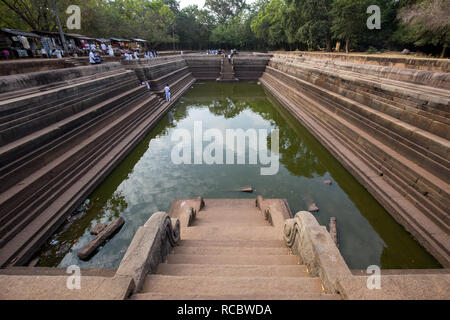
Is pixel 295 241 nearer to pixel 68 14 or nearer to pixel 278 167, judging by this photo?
pixel 278 167

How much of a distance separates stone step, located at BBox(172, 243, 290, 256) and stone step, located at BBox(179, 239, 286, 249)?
23 centimetres

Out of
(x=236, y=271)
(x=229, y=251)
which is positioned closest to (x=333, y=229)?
(x=229, y=251)

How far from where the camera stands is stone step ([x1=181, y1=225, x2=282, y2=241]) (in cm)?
409

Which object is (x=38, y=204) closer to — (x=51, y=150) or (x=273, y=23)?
(x=51, y=150)

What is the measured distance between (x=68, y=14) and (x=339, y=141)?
25.0 meters

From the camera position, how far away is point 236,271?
2.58 meters

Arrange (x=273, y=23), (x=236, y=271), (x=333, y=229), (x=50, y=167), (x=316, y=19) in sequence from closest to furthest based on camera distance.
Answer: (x=236, y=271), (x=333, y=229), (x=50, y=167), (x=316, y=19), (x=273, y=23)

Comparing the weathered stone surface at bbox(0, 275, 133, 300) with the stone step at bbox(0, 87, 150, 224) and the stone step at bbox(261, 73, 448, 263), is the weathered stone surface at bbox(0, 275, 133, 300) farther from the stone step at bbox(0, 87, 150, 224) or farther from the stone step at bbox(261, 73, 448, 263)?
the stone step at bbox(261, 73, 448, 263)

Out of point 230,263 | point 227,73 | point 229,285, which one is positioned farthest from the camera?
point 227,73

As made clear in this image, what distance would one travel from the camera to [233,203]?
19.2 ft

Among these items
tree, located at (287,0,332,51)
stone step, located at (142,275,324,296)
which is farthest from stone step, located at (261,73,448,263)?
tree, located at (287,0,332,51)

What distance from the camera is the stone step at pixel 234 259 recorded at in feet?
10.00

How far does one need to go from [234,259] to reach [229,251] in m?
0.31
